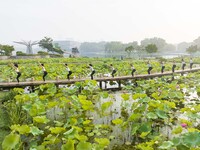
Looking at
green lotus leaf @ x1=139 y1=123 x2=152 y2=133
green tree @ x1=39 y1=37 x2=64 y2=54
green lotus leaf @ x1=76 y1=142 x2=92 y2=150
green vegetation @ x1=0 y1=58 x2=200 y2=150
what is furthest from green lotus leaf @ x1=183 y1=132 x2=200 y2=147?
green tree @ x1=39 y1=37 x2=64 y2=54

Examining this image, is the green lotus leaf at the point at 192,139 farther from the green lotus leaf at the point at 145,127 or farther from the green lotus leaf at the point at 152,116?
the green lotus leaf at the point at 152,116

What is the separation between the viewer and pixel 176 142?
11.9 ft

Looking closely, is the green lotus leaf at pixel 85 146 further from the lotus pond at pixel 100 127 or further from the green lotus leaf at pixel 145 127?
the green lotus leaf at pixel 145 127

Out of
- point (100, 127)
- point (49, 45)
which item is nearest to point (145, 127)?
point (100, 127)

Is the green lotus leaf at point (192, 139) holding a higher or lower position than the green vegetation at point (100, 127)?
higher

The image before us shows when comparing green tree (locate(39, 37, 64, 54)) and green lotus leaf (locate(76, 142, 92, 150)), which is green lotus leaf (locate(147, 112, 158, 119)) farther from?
green tree (locate(39, 37, 64, 54))

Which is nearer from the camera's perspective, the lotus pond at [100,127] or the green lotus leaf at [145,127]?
the lotus pond at [100,127]

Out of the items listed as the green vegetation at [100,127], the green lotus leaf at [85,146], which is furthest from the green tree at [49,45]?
the green lotus leaf at [85,146]

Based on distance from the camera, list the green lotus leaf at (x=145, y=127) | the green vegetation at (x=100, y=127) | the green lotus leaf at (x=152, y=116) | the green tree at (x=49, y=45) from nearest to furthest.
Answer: the green vegetation at (x=100, y=127) → the green lotus leaf at (x=145, y=127) → the green lotus leaf at (x=152, y=116) → the green tree at (x=49, y=45)

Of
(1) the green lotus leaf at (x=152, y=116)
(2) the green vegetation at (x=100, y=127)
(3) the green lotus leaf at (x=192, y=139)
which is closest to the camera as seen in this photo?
(3) the green lotus leaf at (x=192, y=139)

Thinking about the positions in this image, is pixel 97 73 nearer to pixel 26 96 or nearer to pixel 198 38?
pixel 26 96

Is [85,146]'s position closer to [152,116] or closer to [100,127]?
[100,127]

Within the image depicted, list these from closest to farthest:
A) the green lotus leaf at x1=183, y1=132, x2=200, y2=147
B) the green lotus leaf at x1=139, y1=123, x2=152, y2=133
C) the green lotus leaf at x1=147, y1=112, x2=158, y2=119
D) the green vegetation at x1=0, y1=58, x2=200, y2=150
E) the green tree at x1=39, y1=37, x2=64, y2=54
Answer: the green lotus leaf at x1=183, y1=132, x2=200, y2=147 → the green vegetation at x1=0, y1=58, x2=200, y2=150 → the green lotus leaf at x1=139, y1=123, x2=152, y2=133 → the green lotus leaf at x1=147, y1=112, x2=158, y2=119 → the green tree at x1=39, y1=37, x2=64, y2=54

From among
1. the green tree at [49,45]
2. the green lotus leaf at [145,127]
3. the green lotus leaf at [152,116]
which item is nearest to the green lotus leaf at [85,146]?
the green lotus leaf at [145,127]
